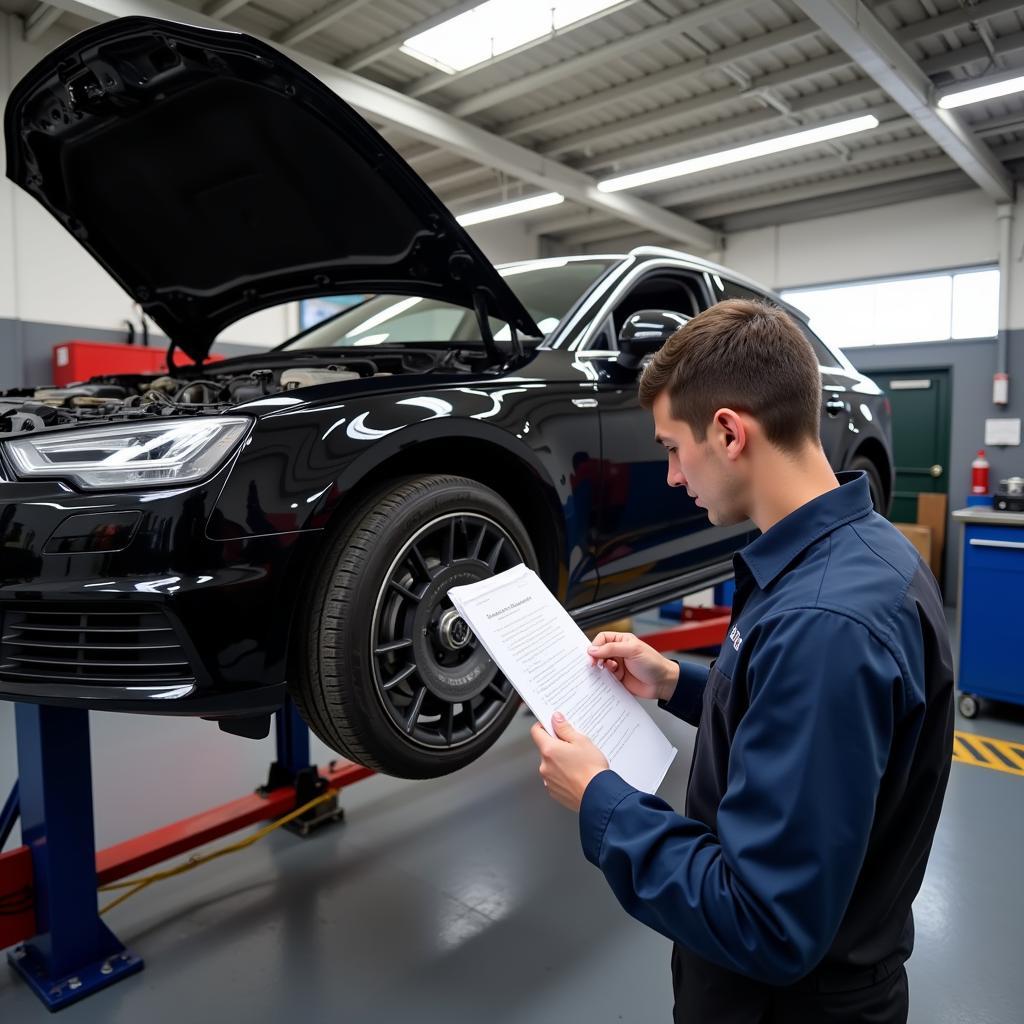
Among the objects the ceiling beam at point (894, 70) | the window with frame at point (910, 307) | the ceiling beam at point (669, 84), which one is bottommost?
the window with frame at point (910, 307)

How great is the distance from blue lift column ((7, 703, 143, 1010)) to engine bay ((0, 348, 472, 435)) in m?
0.65

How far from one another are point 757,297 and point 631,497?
1242 millimetres

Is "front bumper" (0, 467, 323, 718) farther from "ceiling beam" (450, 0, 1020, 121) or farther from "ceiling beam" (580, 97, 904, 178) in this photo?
"ceiling beam" (580, 97, 904, 178)

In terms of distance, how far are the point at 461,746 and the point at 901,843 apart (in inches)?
34.9

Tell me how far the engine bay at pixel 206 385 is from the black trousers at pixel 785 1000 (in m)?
1.14

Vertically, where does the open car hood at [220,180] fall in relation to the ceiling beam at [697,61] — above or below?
below

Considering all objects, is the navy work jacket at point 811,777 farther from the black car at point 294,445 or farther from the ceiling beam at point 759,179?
the ceiling beam at point 759,179

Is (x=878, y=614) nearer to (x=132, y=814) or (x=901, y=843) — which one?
(x=901, y=843)

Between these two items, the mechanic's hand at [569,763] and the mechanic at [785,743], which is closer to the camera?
the mechanic at [785,743]

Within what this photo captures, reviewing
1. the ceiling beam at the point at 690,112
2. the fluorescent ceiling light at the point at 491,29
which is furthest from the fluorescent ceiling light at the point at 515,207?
the fluorescent ceiling light at the point at 491,29

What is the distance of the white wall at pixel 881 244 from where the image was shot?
7.05 m

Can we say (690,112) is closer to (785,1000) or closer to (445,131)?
(445,131)

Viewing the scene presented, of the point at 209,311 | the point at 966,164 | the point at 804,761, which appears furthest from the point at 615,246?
the point at 804,761

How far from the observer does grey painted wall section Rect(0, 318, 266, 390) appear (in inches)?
205
